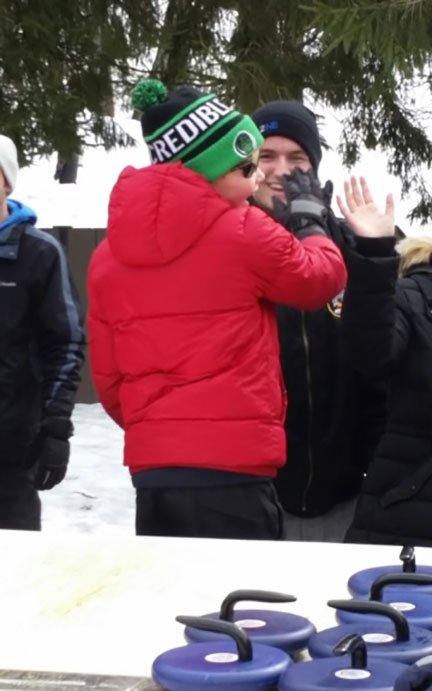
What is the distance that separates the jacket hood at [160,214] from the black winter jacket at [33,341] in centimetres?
66

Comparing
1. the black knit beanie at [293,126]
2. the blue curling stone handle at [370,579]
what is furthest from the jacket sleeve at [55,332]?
the blue curling stone handle at [370,579]

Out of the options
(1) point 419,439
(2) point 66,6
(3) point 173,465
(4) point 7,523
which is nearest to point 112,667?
(3) point 173,465

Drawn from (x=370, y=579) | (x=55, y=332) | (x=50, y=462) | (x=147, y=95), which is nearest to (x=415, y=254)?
(x=147, y=95)

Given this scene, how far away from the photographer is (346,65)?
278 inches

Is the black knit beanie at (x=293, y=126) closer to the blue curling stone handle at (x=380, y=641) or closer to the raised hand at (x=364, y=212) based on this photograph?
the raised hand at (x=364, y=212)

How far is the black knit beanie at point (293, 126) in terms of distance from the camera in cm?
329

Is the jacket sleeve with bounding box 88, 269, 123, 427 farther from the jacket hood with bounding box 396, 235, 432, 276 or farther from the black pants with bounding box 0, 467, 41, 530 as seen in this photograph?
the jacket hood with bounding box 396, 235, 432, 276

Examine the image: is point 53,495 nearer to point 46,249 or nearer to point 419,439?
point 46,249

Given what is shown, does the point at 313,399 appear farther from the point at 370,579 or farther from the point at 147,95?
the point at 370,579

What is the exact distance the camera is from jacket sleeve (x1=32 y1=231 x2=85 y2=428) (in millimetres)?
3619

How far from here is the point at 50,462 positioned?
3586 millimetres

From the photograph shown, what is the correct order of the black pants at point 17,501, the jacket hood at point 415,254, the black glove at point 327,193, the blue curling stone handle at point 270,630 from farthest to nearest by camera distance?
the black pants at point 17,501 < the jacket hood at point 415,254 < the black glove at point 327,193 < the blue curling stone handle at point 270,630

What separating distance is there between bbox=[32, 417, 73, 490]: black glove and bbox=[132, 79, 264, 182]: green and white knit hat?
2.85 ft

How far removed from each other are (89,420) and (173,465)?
7.28m
